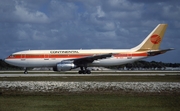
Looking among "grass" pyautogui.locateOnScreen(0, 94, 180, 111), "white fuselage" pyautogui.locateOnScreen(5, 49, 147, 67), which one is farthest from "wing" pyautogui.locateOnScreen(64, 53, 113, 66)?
"grass" pyautogui.locateOnScreen(0, 94, 180, 111)

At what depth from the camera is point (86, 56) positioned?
52969 millimetres

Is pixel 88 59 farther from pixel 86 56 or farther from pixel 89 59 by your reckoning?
pixel 86 56

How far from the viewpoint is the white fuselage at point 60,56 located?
53.3 m

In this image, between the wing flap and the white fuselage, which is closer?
the wing flap

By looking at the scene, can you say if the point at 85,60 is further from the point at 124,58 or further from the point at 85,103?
the point at 85,103

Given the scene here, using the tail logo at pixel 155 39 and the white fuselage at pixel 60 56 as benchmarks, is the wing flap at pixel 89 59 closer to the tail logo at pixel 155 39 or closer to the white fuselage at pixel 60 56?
the white fuselage at pixel 60 56

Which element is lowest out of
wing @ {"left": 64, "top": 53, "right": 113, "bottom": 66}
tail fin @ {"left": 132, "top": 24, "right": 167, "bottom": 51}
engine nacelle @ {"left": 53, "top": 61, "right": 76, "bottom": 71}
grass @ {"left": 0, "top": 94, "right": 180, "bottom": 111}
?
grass @ {"left": 0, "top": 94, "right": 180, "bottom": 111}

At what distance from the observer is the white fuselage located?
53.3 m

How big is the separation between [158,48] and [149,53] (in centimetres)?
265

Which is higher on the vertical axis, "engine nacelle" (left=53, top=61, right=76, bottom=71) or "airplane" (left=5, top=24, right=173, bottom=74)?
"airplane" (left=5, top=24, right=173, bottom=74)

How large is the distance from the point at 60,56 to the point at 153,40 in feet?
50.2

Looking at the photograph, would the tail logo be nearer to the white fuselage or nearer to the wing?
the white fuselage

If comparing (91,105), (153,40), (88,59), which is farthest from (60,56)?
(91,105)

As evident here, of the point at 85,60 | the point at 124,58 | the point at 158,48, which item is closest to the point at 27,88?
the point at 85,60
